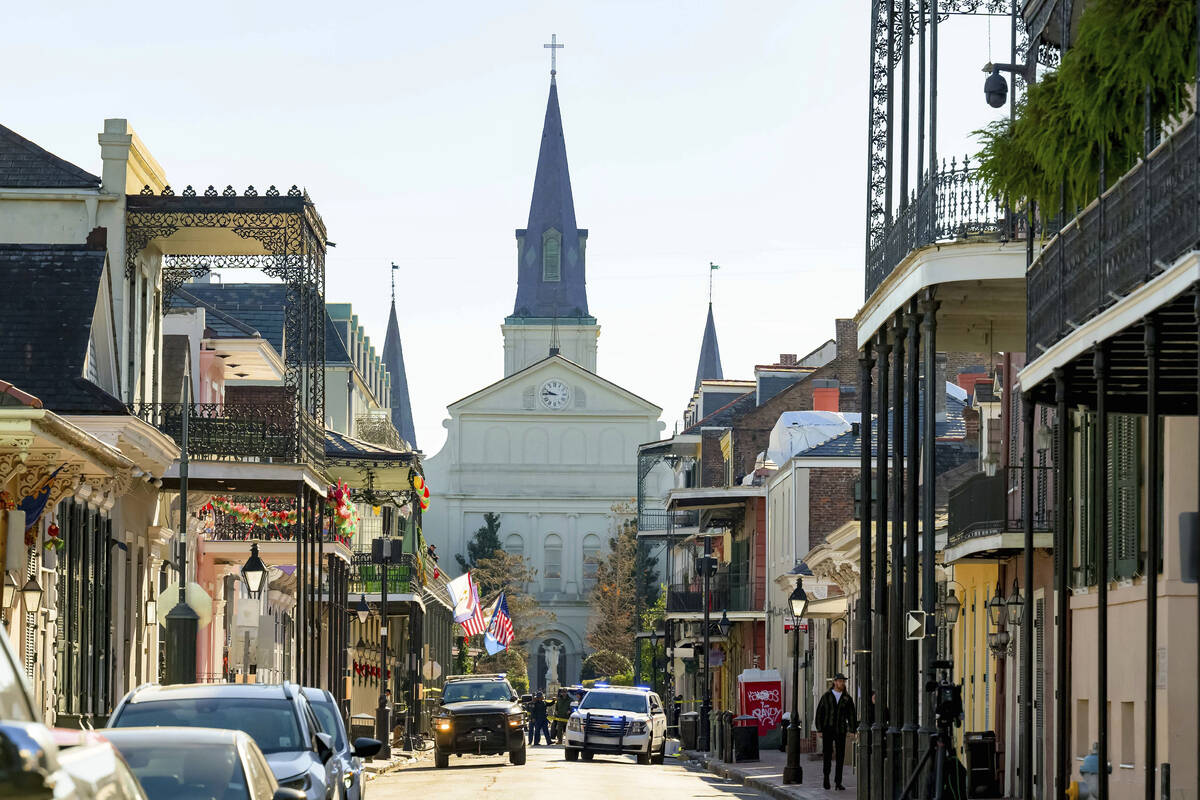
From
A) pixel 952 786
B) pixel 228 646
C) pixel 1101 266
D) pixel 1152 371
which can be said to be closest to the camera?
pixel 1152 371

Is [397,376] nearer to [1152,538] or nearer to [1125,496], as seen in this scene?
[1125,496]

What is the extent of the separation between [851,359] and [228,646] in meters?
28.7

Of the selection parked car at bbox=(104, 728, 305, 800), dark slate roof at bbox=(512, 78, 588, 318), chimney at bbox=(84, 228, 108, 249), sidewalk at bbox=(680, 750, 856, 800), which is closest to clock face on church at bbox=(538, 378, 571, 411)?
dark slate roof at bbox=(512, 78, 588, 318)

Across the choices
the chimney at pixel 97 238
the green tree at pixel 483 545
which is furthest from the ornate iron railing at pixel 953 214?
the green tree at pixel 483 545

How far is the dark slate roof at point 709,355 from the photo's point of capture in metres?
141

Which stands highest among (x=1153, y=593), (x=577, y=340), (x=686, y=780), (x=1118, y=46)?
(x=577, y=340)

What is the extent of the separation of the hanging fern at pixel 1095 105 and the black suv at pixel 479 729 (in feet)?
78.0

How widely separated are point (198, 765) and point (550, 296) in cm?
12590

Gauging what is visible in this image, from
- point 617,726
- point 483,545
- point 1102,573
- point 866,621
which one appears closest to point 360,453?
point 617,726

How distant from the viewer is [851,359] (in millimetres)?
66062

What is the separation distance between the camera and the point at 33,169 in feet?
98.9

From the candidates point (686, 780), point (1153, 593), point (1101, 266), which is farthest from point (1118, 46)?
point (686, 780)

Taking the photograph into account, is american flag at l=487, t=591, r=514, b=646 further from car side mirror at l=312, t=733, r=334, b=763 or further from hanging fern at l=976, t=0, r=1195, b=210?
car side mirror at l=312, t=733, r=334, b=763

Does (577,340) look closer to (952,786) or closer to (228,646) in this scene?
(228,646)
